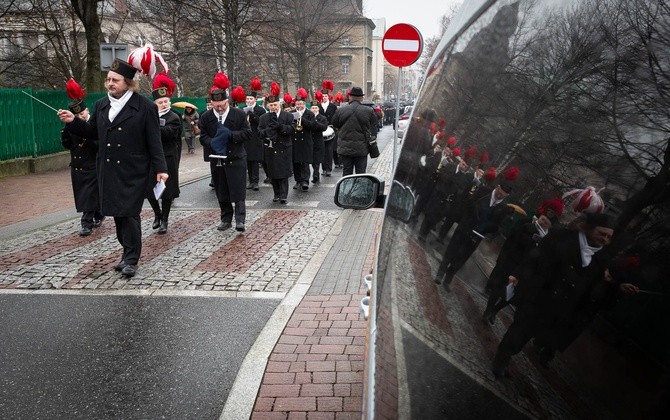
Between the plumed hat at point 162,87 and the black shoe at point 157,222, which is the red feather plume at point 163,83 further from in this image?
the black shoe at point 157,222

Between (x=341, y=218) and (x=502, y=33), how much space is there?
7.83 m

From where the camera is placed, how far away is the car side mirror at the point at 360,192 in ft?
10.2

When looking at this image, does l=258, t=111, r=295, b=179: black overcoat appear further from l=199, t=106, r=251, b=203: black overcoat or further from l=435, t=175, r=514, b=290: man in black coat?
l=435, t=175, r=514, b=290: man in black coat

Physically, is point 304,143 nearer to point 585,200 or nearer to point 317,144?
point 317,144

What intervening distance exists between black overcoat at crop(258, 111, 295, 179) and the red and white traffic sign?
2.05 meters

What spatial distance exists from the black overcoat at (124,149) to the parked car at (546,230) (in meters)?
4.59

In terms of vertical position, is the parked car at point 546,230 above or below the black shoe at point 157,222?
above

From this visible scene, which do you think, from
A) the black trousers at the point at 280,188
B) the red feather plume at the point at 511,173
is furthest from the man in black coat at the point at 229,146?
the red feather plume at the point at 511,173

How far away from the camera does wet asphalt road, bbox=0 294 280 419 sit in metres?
3.52

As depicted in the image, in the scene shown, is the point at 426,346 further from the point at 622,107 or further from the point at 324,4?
the point at 324,4

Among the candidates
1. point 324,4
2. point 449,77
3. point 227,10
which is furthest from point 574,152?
point 324,4

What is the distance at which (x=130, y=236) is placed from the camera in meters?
6.06

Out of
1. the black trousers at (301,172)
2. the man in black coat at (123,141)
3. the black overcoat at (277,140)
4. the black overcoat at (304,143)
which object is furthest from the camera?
the black trousers at (301,172)

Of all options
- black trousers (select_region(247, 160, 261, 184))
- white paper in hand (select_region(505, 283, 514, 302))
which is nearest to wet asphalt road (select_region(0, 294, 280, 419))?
white paper in hand (select_region(505, 283, 514, 302))
